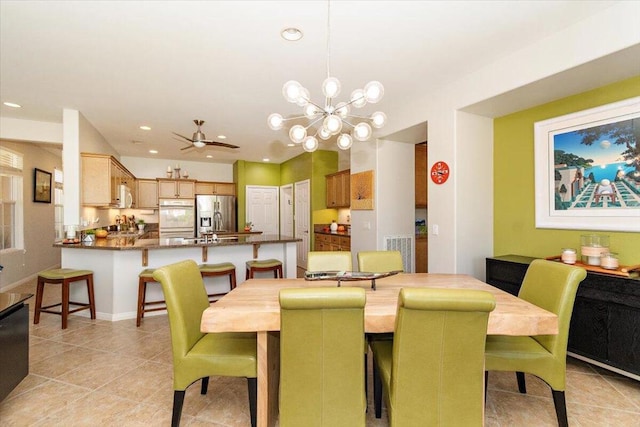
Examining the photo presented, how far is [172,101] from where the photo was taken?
3.84m

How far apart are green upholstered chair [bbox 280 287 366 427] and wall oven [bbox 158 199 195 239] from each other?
21.6 ft

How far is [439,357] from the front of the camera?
1.36m

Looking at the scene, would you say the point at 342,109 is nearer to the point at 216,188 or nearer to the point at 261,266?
the point at 261,266

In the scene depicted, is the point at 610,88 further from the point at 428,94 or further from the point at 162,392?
the point at 162,392

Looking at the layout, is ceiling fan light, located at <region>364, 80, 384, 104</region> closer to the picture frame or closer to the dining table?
the dining table

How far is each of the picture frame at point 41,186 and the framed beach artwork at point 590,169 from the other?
7.94m

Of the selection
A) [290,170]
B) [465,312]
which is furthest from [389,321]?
[290,170]

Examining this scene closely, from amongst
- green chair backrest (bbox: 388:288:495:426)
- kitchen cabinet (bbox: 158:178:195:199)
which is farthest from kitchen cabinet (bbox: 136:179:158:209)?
green chair backrest (bbox: 388:288:495:426)

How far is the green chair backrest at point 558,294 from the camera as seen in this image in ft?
5.70

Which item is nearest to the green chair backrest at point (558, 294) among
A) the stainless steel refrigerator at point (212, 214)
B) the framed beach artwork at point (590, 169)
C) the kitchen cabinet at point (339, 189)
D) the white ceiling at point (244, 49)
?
the framed beach artwork at point (590, 169)

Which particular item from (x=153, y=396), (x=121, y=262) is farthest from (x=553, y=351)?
(x=121, y=262)

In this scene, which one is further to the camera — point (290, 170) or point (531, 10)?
point (290, 170)

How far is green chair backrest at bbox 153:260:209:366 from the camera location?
1.73m

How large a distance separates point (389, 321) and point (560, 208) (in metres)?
2.43
